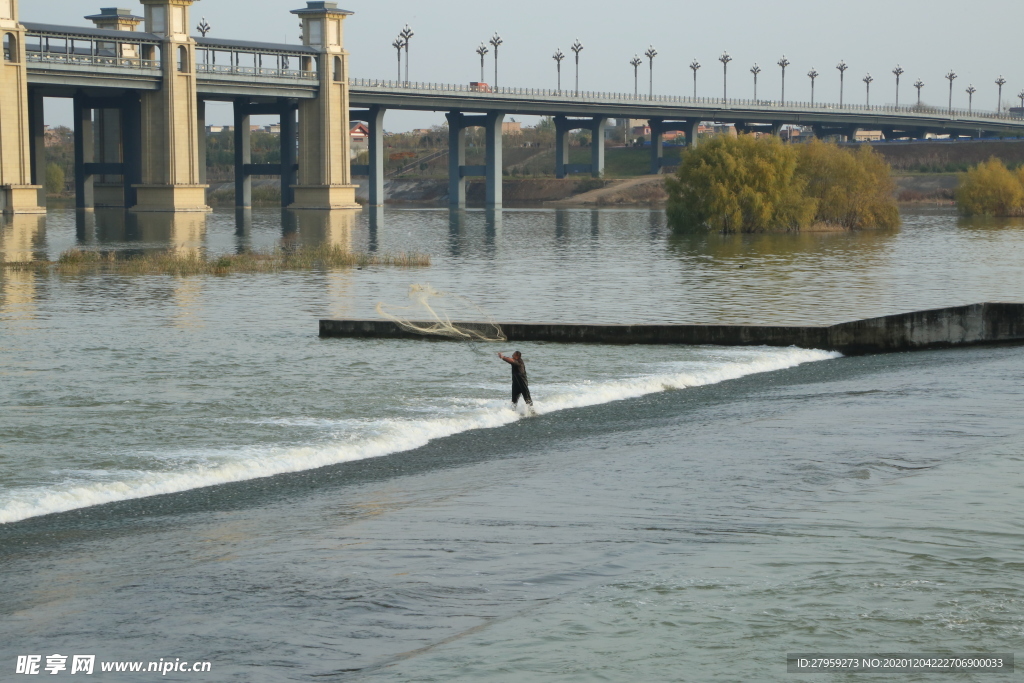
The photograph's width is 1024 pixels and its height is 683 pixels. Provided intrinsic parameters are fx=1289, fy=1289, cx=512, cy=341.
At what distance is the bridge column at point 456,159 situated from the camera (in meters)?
175

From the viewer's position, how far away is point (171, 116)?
5007 inches

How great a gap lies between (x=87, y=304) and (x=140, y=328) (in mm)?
7395

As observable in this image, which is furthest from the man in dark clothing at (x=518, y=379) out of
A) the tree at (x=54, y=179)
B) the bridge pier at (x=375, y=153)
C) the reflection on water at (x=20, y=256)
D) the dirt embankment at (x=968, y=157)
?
the tree at (x=54, y=179)

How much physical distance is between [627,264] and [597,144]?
446 ft

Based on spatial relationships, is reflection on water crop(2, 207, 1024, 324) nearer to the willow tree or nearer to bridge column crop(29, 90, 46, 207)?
the willow tree

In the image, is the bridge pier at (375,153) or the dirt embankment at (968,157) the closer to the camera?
the bridge pier at (375,153)

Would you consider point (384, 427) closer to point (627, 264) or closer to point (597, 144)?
point (627, 264)

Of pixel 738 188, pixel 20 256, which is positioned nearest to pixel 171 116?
pixel 738 188

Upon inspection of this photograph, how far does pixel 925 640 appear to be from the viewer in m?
12.4

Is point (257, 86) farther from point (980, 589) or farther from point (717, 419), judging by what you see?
point (980, 589)

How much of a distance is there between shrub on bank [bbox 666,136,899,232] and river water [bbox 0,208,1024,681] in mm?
49030

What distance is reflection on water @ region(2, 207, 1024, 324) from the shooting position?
42594 millimetres

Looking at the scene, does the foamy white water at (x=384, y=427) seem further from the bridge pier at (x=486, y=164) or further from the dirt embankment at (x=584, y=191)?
the bridge pier at (x=486, y=164)
